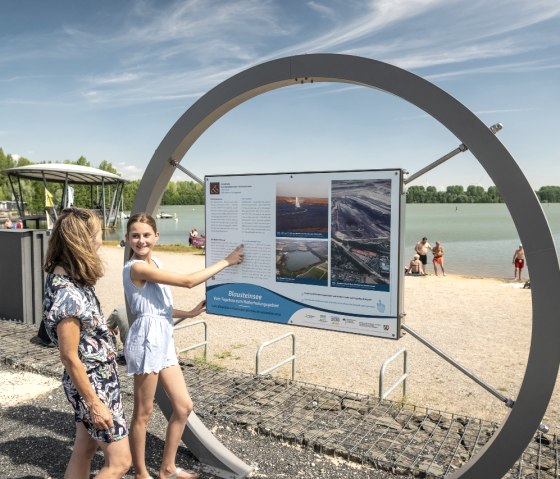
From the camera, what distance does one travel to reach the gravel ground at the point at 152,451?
399 cm

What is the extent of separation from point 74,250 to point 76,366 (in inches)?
23.1

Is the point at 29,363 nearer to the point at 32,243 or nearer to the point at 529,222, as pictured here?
the point at 32,243

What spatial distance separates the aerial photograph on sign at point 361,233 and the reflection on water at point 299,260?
17cm

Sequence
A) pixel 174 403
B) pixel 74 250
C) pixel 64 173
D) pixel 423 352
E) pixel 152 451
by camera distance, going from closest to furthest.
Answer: pixel 74 250 → pixel 174 403 → pixel 152 451 → pixel 423 352 → pixel 64 173

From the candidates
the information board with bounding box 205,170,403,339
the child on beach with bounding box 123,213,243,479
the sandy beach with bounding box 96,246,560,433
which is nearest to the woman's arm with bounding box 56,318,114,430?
the child on beach with bounding box 123,213,243,479

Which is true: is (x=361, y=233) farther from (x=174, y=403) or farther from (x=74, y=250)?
(x=74, y=250)

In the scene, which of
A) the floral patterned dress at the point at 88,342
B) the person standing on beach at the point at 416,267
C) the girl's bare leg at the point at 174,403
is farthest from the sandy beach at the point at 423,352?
the person standing on beach at the point at 416,267

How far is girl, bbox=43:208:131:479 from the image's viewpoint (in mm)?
2498

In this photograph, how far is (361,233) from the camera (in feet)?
11.0

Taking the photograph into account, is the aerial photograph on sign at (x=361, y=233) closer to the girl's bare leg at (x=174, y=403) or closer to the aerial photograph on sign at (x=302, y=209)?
the aerial photograph on sign at (x=302, y=209)

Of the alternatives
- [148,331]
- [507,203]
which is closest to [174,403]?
[148,331]

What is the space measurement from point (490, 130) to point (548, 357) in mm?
1284

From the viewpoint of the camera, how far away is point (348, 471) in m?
4.03

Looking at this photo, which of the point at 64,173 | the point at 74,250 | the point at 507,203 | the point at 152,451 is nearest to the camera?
the point at 74,250
